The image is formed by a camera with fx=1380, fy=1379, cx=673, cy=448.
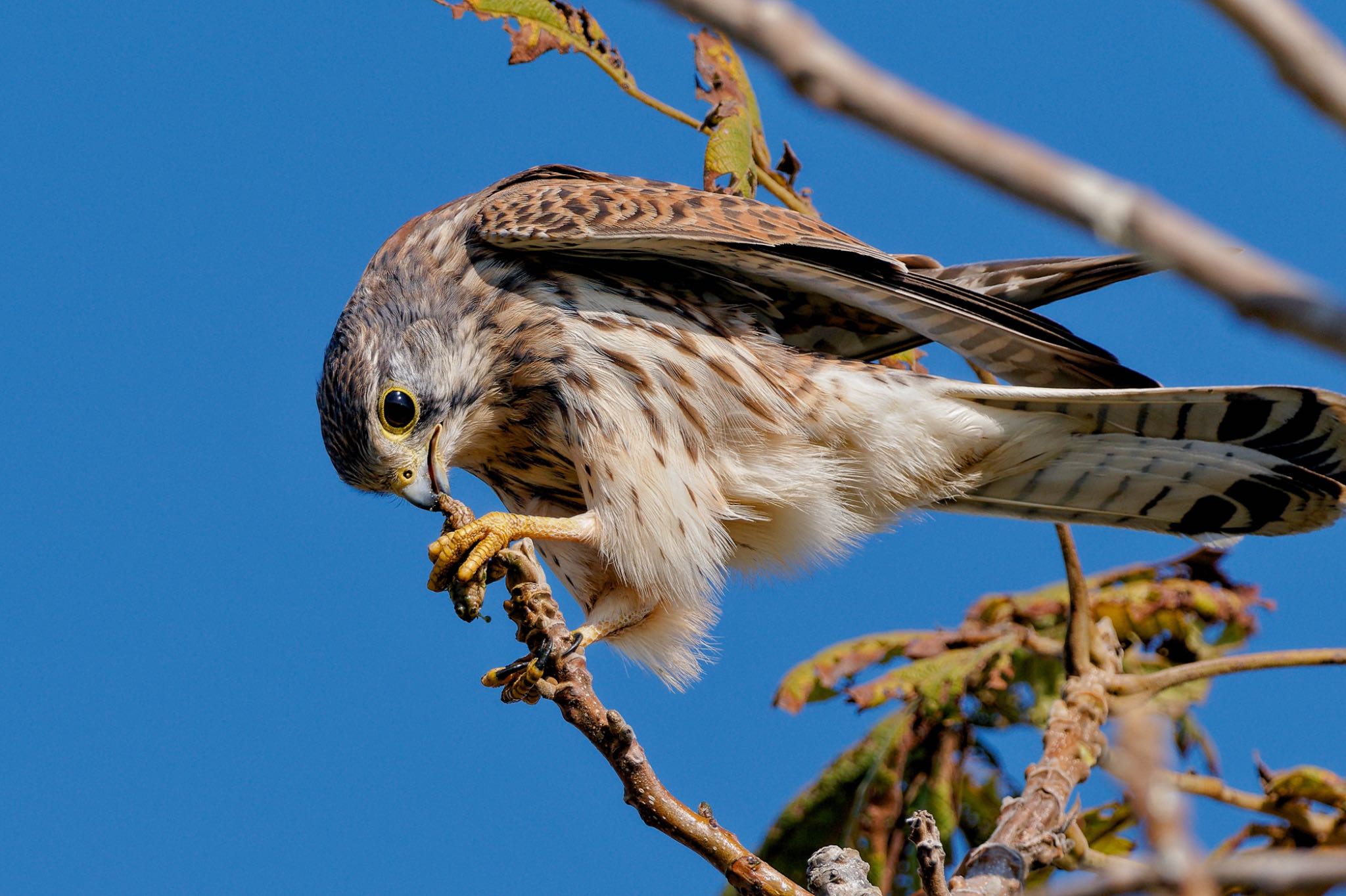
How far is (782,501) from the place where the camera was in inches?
135

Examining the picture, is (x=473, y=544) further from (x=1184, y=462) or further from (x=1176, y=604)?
(x=1176, y=604)

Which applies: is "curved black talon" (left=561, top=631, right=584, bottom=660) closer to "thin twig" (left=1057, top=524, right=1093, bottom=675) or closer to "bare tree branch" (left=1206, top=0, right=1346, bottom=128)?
"thin twig" (left=1057, top=524, right=1093, bottom=675)

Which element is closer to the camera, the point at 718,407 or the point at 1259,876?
the point at 1259,876

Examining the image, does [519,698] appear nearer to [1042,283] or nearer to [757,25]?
[1042,283]

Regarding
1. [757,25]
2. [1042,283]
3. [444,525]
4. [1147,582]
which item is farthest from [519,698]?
[757,25]

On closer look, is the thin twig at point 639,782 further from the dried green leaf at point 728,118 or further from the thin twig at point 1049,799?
the dried green leaf at point 728,118

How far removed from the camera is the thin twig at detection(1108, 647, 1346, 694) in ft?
10.6

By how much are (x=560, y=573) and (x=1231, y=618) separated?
195cm

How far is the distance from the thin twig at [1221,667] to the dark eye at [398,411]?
6.10ft

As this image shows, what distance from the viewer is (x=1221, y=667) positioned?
3.39 meters

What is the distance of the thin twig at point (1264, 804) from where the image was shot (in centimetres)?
342

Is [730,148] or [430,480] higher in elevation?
[730,148]

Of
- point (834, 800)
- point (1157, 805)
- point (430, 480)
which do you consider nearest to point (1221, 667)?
point (834, 800)

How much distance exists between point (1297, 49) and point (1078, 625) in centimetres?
309
